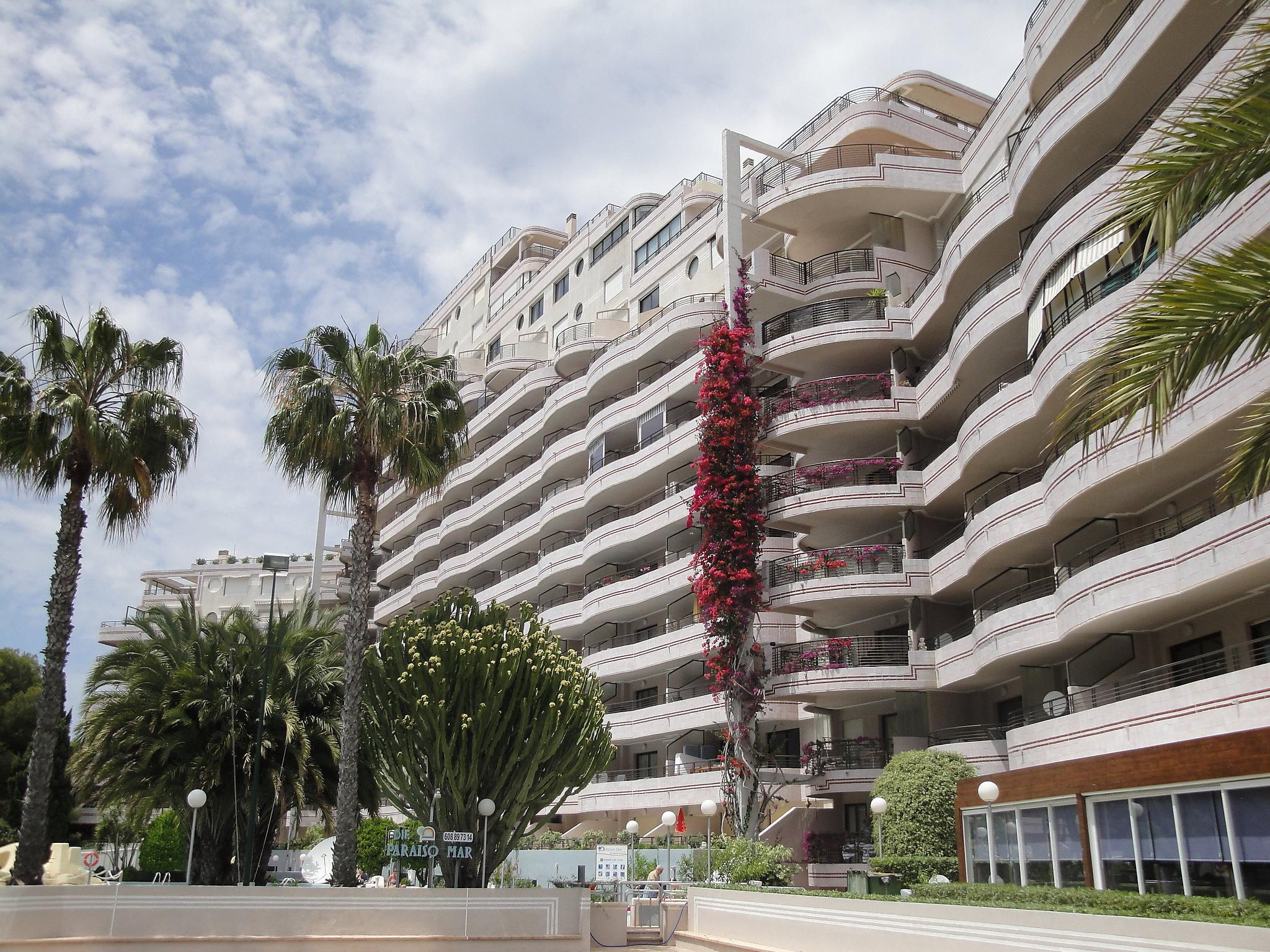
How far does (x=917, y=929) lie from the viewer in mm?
17422

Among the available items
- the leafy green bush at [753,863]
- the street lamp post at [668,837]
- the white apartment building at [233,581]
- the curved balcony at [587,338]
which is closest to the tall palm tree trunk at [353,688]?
the street lamp post at [668,837]

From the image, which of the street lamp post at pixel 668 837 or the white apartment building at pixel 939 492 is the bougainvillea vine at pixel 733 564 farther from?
the street lamp post at pixel 668 837

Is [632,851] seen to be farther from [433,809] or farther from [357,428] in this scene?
[357,428]

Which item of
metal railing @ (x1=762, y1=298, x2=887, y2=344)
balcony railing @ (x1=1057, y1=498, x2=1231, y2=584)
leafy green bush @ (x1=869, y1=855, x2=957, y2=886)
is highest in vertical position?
metal railing @ (x1=762, y1=298, x2=887, y2=344)

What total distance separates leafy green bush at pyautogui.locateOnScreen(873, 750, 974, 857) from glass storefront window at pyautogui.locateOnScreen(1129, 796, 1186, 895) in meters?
8.06

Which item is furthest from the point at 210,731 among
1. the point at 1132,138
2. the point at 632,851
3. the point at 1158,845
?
the point at 1132,138

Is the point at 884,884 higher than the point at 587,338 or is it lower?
lower

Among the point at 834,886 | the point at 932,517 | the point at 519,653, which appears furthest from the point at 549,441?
the point at 519,653

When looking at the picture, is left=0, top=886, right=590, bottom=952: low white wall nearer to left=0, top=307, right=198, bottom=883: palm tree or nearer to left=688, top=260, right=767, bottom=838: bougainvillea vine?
left=0, top=307, right=198, bottom=883: palm tree

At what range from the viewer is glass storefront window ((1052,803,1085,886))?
2066 cm

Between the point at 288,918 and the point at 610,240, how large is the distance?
42.9 meters

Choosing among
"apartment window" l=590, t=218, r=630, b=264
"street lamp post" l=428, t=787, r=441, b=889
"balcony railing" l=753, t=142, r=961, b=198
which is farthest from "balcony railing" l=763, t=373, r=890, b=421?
"apartment window" l=590, t=218, r=630, b=264

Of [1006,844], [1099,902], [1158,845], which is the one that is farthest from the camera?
[1006,844]

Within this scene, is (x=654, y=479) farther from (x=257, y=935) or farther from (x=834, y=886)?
(x=257, y=935)
